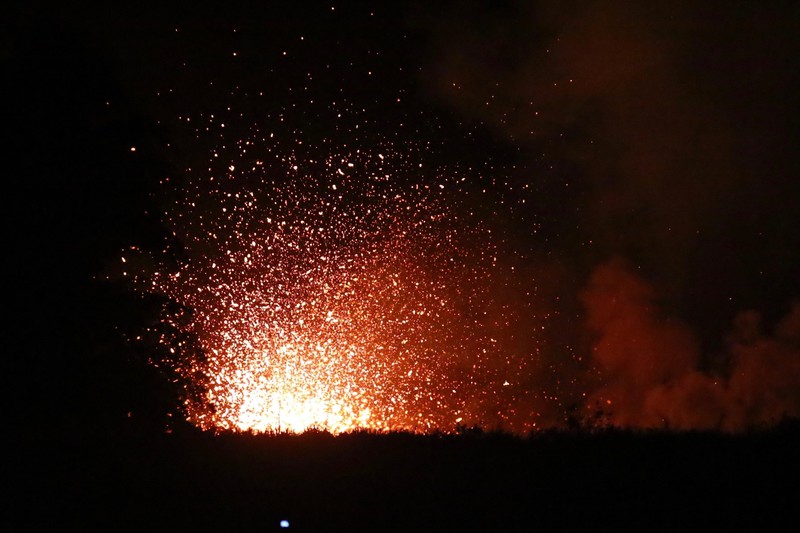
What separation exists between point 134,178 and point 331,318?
7.35 meters

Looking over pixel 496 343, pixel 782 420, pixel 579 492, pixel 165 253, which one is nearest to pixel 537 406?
pixel 496 343

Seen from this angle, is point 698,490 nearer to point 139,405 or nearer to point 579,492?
point 579,492

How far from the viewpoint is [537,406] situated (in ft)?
72.8

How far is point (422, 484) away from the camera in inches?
244

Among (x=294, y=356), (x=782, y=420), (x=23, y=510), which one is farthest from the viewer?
(x=294, y=356)

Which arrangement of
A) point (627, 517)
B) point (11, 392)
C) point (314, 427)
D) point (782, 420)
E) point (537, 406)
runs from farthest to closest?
point (537, 406) → point (11, 392) → point (314, 427) → point (782, 420) → point (627, 517)

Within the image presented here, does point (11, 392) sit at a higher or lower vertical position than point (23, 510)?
higher

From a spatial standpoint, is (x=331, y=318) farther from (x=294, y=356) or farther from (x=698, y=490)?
(x=698, y=490)

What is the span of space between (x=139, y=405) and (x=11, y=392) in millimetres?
1595

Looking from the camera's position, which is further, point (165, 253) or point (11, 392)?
point (165, 253)

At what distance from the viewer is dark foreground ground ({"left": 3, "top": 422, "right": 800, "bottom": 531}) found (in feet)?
18.8

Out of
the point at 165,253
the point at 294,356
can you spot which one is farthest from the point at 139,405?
the point at 294,356

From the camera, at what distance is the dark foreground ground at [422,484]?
18.8 ft

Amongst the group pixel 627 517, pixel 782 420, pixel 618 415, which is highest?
pixel 618 415
